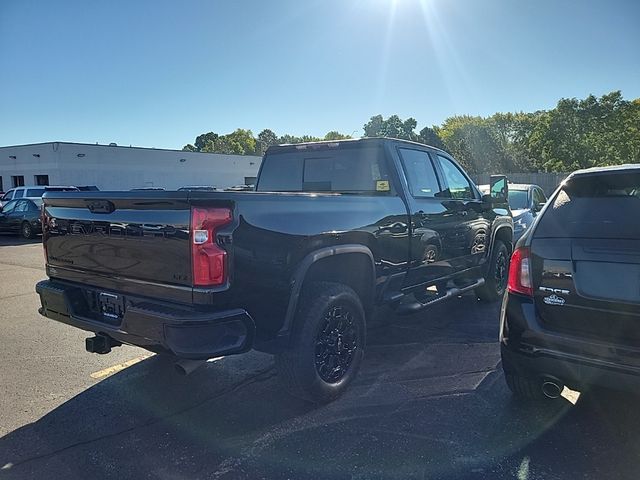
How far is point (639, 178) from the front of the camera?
317cm

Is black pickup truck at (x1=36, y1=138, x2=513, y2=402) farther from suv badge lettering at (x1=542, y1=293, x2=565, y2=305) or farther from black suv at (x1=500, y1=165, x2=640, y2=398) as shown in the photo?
suv badge lettering at (x1=542, y1=293, x2=565, y2=305)

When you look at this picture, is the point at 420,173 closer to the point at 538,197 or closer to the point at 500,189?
the point at 500,189

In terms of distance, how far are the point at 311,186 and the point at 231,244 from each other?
7.66 feet

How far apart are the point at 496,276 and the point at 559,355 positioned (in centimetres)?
412

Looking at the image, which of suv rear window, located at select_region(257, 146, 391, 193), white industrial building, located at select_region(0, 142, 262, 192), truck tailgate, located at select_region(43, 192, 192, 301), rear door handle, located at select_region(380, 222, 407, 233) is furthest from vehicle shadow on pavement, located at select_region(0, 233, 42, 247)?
white industrial building, located at select_region(0, 142, 262, 192)

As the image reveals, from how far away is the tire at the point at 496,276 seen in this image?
6.85 m

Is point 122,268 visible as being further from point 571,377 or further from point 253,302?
point 571,377

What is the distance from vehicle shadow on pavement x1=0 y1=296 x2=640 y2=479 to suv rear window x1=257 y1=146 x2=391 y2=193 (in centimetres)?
179

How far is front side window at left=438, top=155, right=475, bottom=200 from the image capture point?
5762 mm

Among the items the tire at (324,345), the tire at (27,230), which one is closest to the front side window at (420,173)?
the tire at (324,345)

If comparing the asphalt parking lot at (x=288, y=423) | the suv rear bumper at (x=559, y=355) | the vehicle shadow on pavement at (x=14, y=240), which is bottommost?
the vehicle shadow on pavement at (x=14, y=240)

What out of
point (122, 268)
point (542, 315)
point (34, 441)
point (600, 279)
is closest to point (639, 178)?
point (600, 279)

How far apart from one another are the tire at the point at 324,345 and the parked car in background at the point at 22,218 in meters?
16.0

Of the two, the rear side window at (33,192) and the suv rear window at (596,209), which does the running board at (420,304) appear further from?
the rear side window at (33,192)
